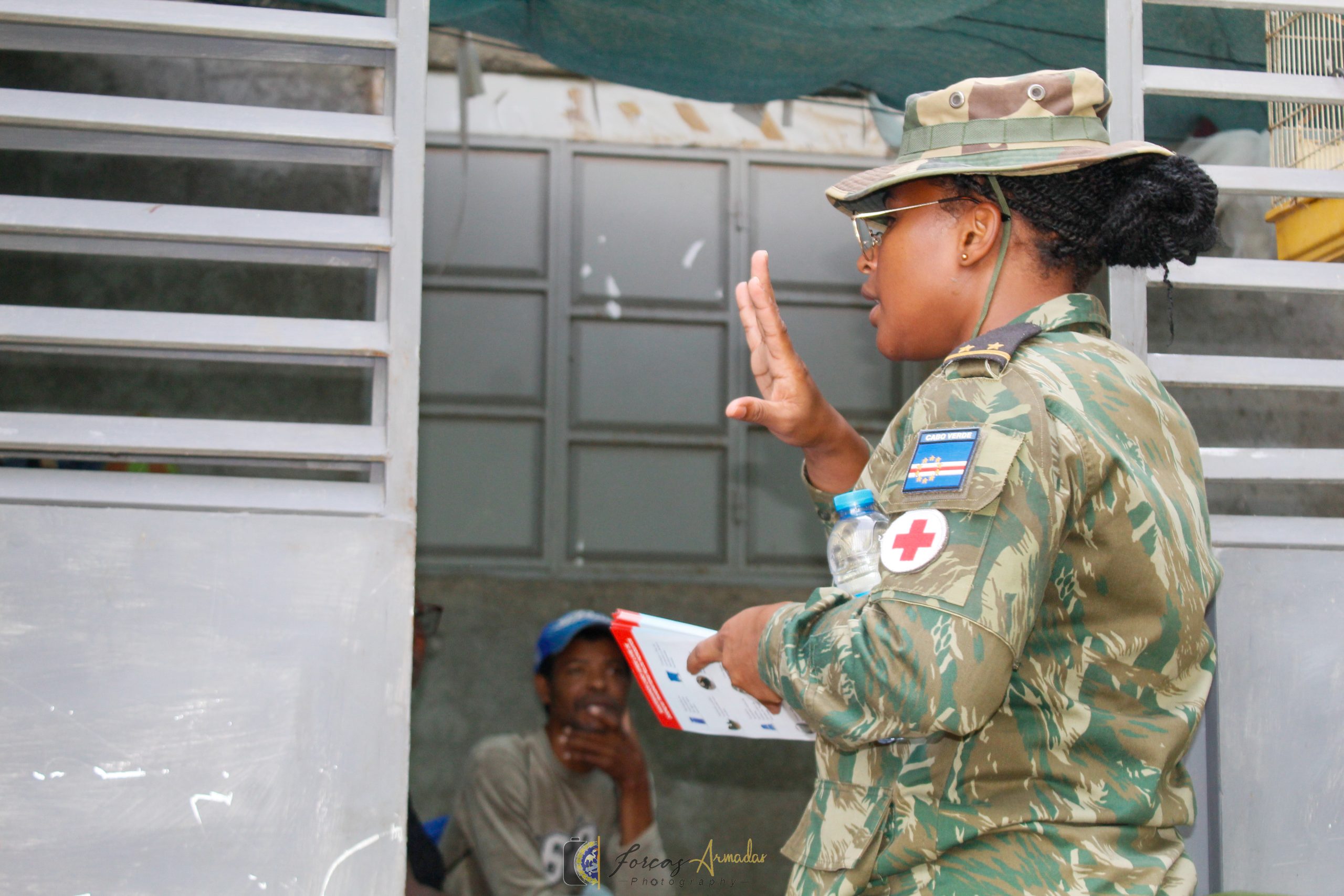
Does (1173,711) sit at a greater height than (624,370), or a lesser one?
lesser

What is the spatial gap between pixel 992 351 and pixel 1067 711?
1.21 feet

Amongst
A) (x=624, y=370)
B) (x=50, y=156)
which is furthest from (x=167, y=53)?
(x=624, y=370)

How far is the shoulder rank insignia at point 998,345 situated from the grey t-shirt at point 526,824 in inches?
119

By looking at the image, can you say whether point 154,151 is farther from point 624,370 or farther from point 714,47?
point 624,370

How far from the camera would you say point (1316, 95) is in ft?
6.49

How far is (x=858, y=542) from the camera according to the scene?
4.54 ft

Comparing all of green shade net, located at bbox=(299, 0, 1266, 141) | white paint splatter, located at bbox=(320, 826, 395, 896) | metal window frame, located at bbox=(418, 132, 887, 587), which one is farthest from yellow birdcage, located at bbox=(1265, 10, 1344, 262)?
metal window frame, located at bbox=(418, 132, 887, 587)

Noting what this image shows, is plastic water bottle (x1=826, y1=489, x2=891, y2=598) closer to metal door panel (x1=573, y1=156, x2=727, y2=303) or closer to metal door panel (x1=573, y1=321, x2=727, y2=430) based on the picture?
metal door panel (x1=573, y1=321, x2=727, y2=430)

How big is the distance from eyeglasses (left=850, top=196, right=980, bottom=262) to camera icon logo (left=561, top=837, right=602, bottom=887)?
2921mm

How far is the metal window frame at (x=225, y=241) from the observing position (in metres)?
1.61

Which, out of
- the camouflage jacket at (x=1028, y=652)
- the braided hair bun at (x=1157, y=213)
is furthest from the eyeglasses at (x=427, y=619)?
the braided hair bun at (x=1157, y=213)

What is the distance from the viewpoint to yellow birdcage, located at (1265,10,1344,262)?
2064mm

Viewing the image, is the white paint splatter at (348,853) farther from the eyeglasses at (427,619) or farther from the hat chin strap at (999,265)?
the eyeglasses at (427,619)

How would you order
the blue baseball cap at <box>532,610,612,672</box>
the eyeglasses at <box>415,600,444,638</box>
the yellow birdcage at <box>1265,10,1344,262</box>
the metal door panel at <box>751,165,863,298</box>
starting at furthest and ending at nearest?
the metal door panel at <box>751,165,863,298</box>, the eyeglasses at <box>415,600,444,638</box>, the blue baseball cap at <box>532,610,612,672</box>, the yellow birdcage at <box>1265,10,1344,262</box>
